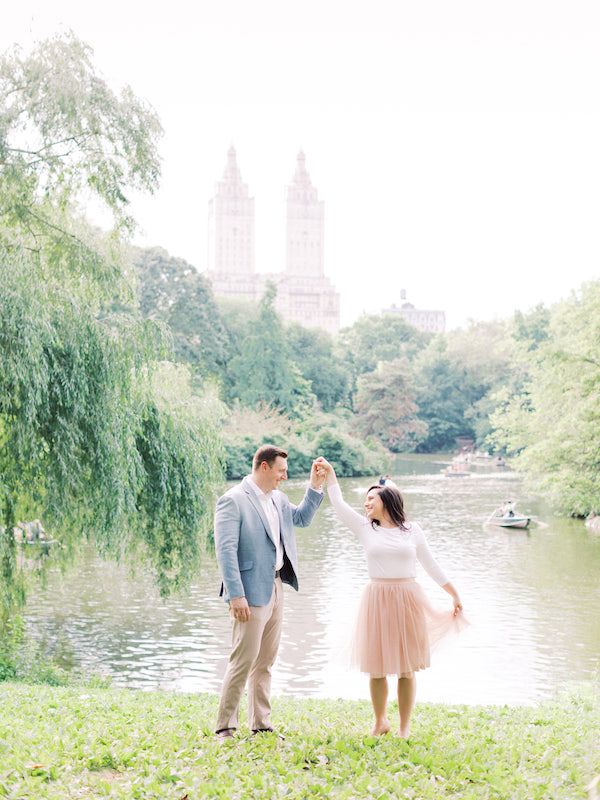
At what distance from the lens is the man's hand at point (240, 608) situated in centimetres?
502

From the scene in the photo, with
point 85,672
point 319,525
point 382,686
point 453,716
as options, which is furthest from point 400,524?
point 319,525

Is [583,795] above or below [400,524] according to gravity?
below

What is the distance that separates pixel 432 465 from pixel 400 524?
4778 centimetres

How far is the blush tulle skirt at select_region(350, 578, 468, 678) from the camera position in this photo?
5.19 meters

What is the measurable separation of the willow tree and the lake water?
2.57 metres

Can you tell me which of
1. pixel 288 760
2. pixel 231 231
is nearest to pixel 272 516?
pixel 288 760

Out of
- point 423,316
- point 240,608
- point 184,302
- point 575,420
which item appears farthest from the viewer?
point 423,316

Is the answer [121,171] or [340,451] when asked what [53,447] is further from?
[340,451]

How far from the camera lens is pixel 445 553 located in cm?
2202

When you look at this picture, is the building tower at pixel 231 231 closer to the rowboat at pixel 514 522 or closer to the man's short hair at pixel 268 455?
the rowboat at pixel 514 522

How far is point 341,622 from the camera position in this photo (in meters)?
15.0

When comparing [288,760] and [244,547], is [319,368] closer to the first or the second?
[244,547]

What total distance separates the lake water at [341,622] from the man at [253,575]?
0.50m

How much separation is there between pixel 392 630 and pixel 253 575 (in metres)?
0.77
